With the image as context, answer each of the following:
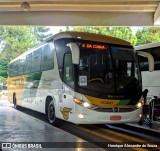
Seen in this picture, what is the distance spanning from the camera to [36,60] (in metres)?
12.8

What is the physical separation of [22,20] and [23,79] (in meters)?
2.89

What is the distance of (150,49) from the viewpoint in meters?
13.5

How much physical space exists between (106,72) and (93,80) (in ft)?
1.55

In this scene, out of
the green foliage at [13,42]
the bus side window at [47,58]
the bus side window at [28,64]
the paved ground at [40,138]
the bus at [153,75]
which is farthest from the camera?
the green foliage at [13,42]

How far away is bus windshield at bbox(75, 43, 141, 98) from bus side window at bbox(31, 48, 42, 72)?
11.8ft

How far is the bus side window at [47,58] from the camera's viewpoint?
10.6 meters

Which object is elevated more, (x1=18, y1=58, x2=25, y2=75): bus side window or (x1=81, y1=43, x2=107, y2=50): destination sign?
(x1=81, y1=43, x2=107, y2=50): destination sign

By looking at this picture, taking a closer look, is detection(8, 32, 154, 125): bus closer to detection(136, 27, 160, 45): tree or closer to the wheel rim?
the wheel rim

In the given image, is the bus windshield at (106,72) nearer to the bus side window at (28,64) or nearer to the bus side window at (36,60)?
the bus side window at (36,60)

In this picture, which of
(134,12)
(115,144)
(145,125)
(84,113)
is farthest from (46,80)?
(134,12)

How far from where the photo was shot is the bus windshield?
8812 mm

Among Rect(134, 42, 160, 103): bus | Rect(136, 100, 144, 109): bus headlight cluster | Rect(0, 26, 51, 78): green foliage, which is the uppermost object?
Rect(0, 26, 51, 78): green foliage

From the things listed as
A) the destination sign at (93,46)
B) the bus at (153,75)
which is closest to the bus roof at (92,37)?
the destination sign at (93,46)

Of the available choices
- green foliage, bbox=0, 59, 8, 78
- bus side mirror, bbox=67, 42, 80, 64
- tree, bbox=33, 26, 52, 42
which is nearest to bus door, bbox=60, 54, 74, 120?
bus side mirror, bbox=67, 42, 80, 64
